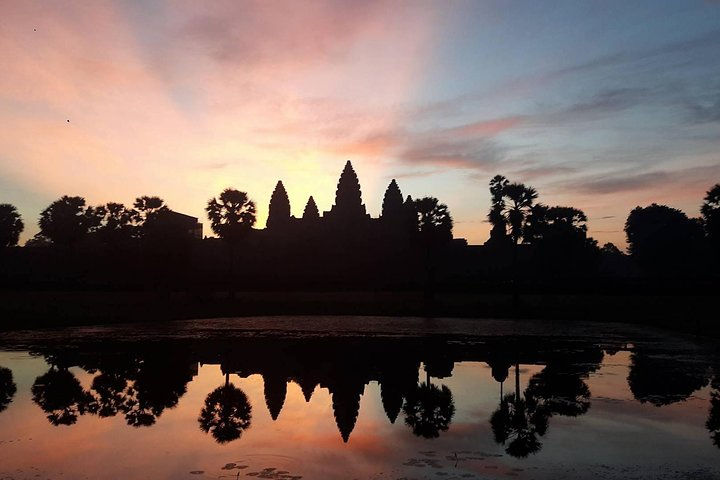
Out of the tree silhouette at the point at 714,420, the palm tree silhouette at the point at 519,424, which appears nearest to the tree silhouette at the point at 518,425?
the palm tree silhouette at the point at 519,424

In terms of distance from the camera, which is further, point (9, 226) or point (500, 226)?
point (9, 226)

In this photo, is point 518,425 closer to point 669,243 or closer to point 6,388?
point 6,388

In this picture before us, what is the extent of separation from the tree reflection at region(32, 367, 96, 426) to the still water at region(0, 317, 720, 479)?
0.13 feet

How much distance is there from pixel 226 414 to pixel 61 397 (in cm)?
377

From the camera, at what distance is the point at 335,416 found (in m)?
11.1

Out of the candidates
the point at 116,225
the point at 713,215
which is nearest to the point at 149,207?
the point at 116,225

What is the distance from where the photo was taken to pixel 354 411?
38.1 ft

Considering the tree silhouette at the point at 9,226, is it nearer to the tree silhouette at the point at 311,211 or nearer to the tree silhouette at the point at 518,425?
the tree silhouette at the point at 311,211

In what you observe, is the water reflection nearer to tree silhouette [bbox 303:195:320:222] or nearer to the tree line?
the tree line

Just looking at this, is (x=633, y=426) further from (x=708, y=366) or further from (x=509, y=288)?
(x=509, y=288)

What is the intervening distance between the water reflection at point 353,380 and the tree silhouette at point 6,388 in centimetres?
3

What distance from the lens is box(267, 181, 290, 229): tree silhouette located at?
103 m

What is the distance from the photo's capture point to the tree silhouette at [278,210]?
103 m

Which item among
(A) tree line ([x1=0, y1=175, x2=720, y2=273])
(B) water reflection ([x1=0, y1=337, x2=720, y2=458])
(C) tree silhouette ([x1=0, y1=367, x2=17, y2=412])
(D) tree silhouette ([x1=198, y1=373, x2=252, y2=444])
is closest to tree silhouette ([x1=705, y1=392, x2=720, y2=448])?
(B) water reflection ([x1=0, y1=337, x2=720, y2=458])
